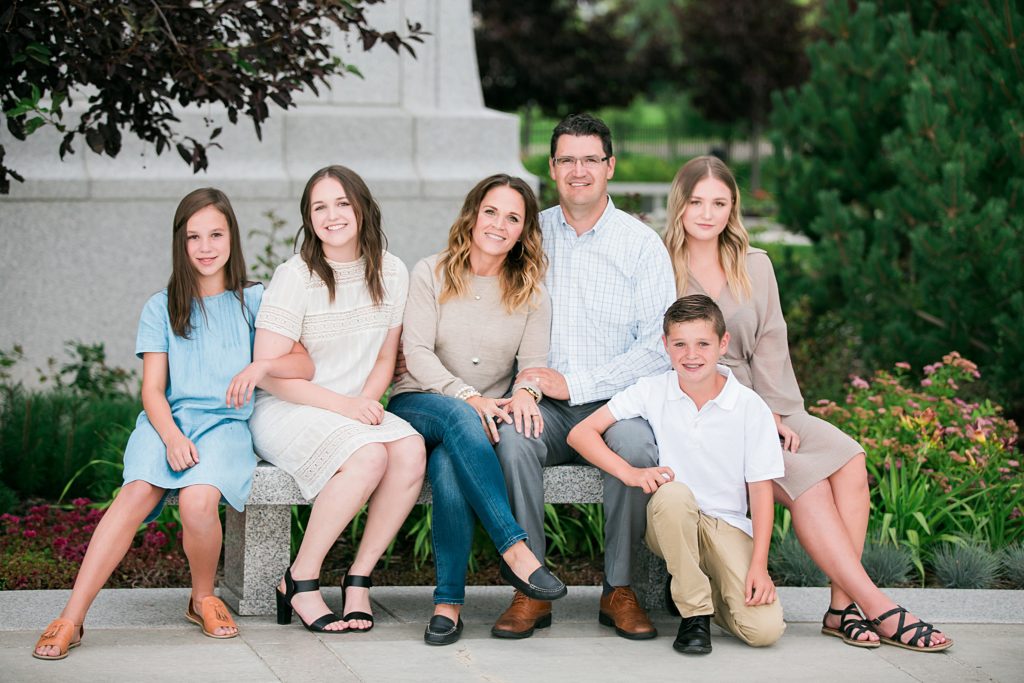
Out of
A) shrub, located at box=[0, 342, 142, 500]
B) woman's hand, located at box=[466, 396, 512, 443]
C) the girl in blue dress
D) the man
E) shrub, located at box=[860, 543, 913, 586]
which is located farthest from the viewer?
shrub, located at box=[0, 342, 142, 500]

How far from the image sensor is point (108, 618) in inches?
166

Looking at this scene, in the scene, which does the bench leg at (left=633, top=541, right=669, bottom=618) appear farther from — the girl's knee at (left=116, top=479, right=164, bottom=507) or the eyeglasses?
the girl's knee at (left=116, top=479, right=164, bottom=507)

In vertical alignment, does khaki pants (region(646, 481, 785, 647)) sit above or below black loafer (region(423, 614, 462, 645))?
above

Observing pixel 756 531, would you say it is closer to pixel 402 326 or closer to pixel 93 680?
pixel 402 326

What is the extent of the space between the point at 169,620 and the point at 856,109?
16.8 ft

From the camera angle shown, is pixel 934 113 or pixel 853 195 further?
pixel 853 195

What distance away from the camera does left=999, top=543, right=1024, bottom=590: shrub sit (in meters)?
4.94

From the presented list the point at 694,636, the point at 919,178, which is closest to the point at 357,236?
the point at 694,636

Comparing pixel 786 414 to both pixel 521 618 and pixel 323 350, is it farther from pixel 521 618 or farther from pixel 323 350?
pixel 323 350

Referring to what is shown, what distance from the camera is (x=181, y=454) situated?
4.03 metres

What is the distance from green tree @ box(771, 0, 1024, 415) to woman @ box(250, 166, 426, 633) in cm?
316

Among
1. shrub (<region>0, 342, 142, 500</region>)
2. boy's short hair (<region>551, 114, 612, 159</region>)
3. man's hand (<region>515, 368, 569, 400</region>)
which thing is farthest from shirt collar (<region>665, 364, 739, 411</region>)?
shrub (<region>0, 342, 142, 500</region>)

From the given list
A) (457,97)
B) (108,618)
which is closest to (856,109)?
(457,97)

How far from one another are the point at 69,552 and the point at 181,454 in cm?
112
